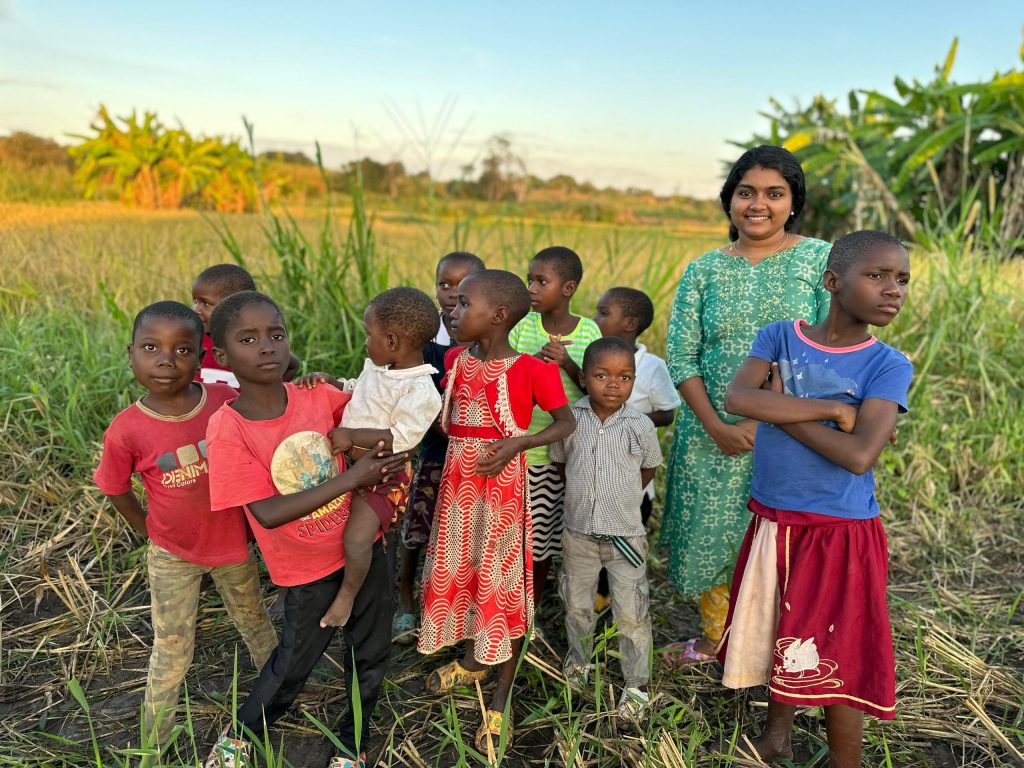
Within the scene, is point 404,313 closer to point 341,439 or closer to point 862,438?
point 341,439

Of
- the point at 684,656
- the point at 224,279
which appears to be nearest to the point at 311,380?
the point at 224,279

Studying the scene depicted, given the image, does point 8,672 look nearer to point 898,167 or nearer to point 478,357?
point 478,357

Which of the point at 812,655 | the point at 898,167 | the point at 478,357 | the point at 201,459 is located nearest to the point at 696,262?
the point at 478,357

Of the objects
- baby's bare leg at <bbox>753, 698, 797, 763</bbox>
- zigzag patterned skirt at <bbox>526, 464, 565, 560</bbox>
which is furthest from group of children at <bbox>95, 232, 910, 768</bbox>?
zigzag patterned skirt at <bbox>526, 464, 565, 560</bbox>

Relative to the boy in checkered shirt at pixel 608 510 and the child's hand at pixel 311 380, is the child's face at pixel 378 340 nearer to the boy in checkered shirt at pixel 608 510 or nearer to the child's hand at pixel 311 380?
the child's hand at pixel 311 380

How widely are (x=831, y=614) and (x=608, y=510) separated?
2.44 feet

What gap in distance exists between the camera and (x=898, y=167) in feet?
28.3

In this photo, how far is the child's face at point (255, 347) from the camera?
1828 mm

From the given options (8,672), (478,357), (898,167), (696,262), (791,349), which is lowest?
(8,672)

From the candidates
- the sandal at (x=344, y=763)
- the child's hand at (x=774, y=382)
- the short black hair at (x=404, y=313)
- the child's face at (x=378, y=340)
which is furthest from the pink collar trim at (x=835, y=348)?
the sandal at (x=344, y=763)

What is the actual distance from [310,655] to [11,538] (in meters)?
2.02

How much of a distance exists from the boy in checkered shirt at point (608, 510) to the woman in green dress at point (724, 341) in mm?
218

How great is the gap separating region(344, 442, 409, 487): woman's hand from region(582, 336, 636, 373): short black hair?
745 millimetres

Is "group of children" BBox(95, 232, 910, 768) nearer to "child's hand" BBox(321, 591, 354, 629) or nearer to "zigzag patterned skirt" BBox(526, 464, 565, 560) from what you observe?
"child's hand" BBox(321, 591, 354, 629)
